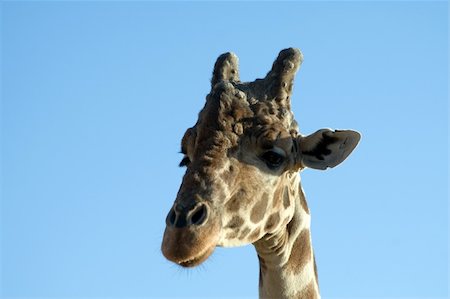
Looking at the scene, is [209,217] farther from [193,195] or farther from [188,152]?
[188,152]

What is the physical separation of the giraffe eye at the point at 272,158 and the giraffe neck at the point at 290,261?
24.9 inches

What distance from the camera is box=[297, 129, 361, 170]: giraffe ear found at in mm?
9312

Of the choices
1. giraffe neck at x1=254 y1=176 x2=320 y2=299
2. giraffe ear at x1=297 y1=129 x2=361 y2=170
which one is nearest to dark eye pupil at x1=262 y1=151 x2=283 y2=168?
giraffe ear at x1=297 y1=129 x2=361 y2=170

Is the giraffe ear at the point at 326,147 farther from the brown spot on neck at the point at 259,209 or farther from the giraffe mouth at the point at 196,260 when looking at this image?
the giraffe mouth at the point at 196,260

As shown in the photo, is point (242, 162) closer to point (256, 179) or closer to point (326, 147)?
point (256, 179)

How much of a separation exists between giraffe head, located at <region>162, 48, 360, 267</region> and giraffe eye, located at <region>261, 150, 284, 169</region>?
1 centimetres

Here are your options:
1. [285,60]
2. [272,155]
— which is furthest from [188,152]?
[285,60]

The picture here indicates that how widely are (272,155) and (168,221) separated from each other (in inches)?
61.9

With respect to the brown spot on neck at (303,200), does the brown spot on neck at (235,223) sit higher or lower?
lower

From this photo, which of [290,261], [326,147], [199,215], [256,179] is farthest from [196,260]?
[326,147]

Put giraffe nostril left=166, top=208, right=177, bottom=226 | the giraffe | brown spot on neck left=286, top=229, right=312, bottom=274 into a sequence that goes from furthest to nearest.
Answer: brown spot on neck left=286, top=229, right=312, bottom=274 < the giraffe < giraffe nostril left=166, top=208, right=177, bottom=226

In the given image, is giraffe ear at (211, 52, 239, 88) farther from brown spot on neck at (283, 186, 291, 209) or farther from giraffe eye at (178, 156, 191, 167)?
brown spot on neck at (283, 186, 291, 209)

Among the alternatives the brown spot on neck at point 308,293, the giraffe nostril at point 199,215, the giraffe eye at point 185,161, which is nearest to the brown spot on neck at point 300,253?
the brown spot on neck at point 308,293

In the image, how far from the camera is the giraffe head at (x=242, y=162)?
26.6ft
